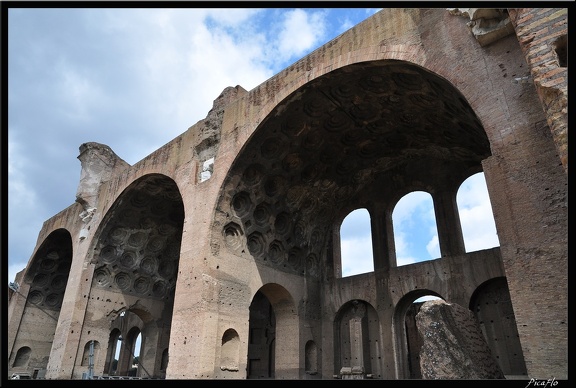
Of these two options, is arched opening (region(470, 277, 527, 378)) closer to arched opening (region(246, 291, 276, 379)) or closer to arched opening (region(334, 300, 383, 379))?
arched opening (region(334, 300, 383, 379))

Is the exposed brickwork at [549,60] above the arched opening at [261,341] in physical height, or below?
above

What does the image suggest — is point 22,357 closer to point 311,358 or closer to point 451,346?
point 311,358

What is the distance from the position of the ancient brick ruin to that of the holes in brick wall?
0.07 feet

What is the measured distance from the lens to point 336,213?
551 inches

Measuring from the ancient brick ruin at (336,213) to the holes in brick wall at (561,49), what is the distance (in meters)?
0.02

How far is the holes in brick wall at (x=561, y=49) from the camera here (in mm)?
4723

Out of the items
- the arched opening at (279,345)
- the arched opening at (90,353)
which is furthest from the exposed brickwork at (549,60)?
the arched opening at (90,353)

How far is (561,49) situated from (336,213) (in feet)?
31.4

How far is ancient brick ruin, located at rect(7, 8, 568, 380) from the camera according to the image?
17.5 ft

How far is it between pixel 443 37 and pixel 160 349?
47.9 feet

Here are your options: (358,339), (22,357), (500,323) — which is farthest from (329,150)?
(22,357)

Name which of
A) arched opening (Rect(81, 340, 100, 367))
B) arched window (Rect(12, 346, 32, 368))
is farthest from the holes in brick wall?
arched window (Rect(12, 346, 32, 368))

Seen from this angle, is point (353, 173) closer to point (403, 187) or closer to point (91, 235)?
point (403, 187)
